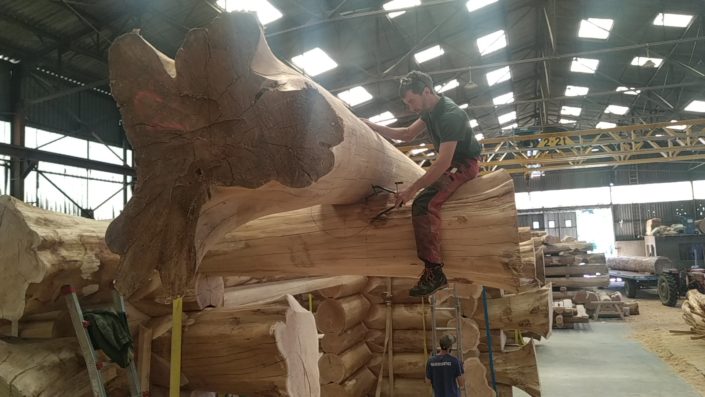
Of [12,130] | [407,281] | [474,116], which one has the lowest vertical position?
[407,281]

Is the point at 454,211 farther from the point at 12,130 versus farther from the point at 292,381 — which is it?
the point at 12,130

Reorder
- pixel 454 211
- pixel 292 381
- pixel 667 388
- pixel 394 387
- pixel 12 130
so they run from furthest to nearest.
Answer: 1. pixel 12 130
2. pixel 667 388
3. pixel 394 387
4. pixel 292 381
5. pixel 454 211

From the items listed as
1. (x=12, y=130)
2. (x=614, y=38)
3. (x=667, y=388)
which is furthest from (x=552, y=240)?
(x=12, y=130)

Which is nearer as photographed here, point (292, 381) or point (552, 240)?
point (292, 381)

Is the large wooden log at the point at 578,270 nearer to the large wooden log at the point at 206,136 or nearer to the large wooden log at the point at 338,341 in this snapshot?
the large wooden log at the point at 338,341

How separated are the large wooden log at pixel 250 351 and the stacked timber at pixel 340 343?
4.08m

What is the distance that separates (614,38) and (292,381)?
15.5m

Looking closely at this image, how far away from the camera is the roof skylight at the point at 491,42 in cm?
1466

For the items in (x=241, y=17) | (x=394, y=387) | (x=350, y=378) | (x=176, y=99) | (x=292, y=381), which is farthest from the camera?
(x=394, y=387)

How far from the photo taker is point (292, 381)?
259cm

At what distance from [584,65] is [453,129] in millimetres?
17185

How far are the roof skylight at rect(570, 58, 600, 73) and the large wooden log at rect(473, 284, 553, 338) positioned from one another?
12.0 meters

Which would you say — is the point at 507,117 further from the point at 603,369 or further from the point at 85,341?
the point at 85,341

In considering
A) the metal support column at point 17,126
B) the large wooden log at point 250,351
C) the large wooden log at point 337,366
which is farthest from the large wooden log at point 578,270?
the large wooden log at point 250,351
